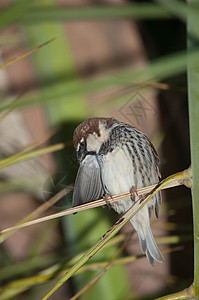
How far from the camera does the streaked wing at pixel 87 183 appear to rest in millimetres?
402

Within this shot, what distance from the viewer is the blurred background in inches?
13.8

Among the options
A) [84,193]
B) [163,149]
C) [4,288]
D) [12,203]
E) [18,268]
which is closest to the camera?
[84,193]

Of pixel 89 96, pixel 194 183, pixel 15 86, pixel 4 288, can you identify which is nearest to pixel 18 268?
pixel 4 288

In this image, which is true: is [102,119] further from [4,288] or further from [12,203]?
[12,203]

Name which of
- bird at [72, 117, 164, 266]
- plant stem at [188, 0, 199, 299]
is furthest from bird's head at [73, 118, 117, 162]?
plant stem at [188, 0, 199, 299]

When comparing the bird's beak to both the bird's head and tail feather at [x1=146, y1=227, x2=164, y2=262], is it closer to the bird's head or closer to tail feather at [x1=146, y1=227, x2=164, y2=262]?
the bird's head

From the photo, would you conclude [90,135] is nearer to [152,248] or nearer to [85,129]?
[85,129]

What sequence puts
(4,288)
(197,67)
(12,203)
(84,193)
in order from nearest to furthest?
(197,67), (84,193), (4,288), (12,203)

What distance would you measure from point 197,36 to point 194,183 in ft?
0.43

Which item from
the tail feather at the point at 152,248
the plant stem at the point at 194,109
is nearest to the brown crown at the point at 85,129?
the plant stem at the point at 194,109

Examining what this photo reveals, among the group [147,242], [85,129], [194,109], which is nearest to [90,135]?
[85,129]

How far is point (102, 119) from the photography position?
0.48 metres

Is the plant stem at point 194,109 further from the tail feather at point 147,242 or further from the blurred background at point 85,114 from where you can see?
the tail feather at point 147,242

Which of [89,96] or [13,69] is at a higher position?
[13,69]
